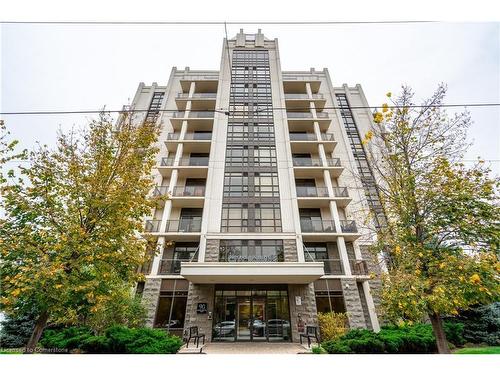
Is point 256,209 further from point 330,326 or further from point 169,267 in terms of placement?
point 330,326

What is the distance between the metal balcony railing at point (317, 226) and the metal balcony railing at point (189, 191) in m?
7.45

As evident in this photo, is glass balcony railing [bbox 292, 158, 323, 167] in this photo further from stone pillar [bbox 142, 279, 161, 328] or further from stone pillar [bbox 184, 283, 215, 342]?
stone pillar [bbox 142, 279, 161, 328]

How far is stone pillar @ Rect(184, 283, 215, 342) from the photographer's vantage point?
40.6 feet

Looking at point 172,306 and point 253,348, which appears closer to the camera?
point 253,348

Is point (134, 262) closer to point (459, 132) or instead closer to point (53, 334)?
point (53, 334)

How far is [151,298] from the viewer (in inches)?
531

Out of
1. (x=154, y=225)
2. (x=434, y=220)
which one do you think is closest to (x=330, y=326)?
(x=434, y=220)

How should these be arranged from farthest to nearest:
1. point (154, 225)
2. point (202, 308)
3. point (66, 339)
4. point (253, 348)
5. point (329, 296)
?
point (154, 225), point (329, 296), point (202, 308), point (253, 348), point (66, 339)

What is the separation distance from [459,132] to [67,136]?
1123 centimetres

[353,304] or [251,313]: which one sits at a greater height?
[353,304]

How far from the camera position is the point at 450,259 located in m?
5.38

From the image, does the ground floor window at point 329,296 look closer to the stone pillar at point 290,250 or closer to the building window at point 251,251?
the stone pillar at point 290,250

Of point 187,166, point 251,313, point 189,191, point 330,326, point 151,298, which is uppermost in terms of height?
point 187,166

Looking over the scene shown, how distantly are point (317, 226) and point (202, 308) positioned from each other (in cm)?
901
